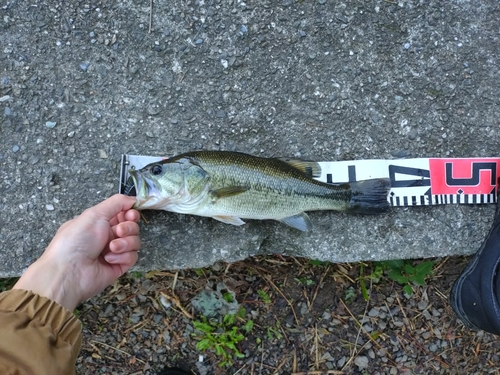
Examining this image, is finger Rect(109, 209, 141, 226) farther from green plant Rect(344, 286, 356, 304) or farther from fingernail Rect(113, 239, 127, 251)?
green plant Rect(344, 286, 356, 304)

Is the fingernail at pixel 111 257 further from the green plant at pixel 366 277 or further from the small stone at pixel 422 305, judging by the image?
the small stone at pixel 422 305

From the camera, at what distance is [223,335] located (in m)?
3.91

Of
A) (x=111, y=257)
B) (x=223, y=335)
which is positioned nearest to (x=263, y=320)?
(x=223, y=335)

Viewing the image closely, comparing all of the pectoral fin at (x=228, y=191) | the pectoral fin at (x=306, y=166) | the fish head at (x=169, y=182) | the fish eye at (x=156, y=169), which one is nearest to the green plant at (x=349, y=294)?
the pectoral fin at (x=306, y=166)

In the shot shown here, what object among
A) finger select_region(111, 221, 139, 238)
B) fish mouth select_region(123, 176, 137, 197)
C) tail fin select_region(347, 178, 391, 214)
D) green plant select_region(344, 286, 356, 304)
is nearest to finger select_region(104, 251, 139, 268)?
finger select_region(111, 221, 139, 238)

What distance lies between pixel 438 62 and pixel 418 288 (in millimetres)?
2063

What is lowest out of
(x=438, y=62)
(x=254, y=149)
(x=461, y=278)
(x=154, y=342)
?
(x=154, y=342)

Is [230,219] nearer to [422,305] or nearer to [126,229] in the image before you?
[126,229]

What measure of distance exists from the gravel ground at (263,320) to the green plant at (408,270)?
0.22 meters

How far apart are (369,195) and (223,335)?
184 cm

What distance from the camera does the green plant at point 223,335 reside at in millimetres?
3900

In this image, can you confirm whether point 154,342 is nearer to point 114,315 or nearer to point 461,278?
point 114,315

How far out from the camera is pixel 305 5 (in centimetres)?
366

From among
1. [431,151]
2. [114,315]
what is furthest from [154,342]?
[431,151]
